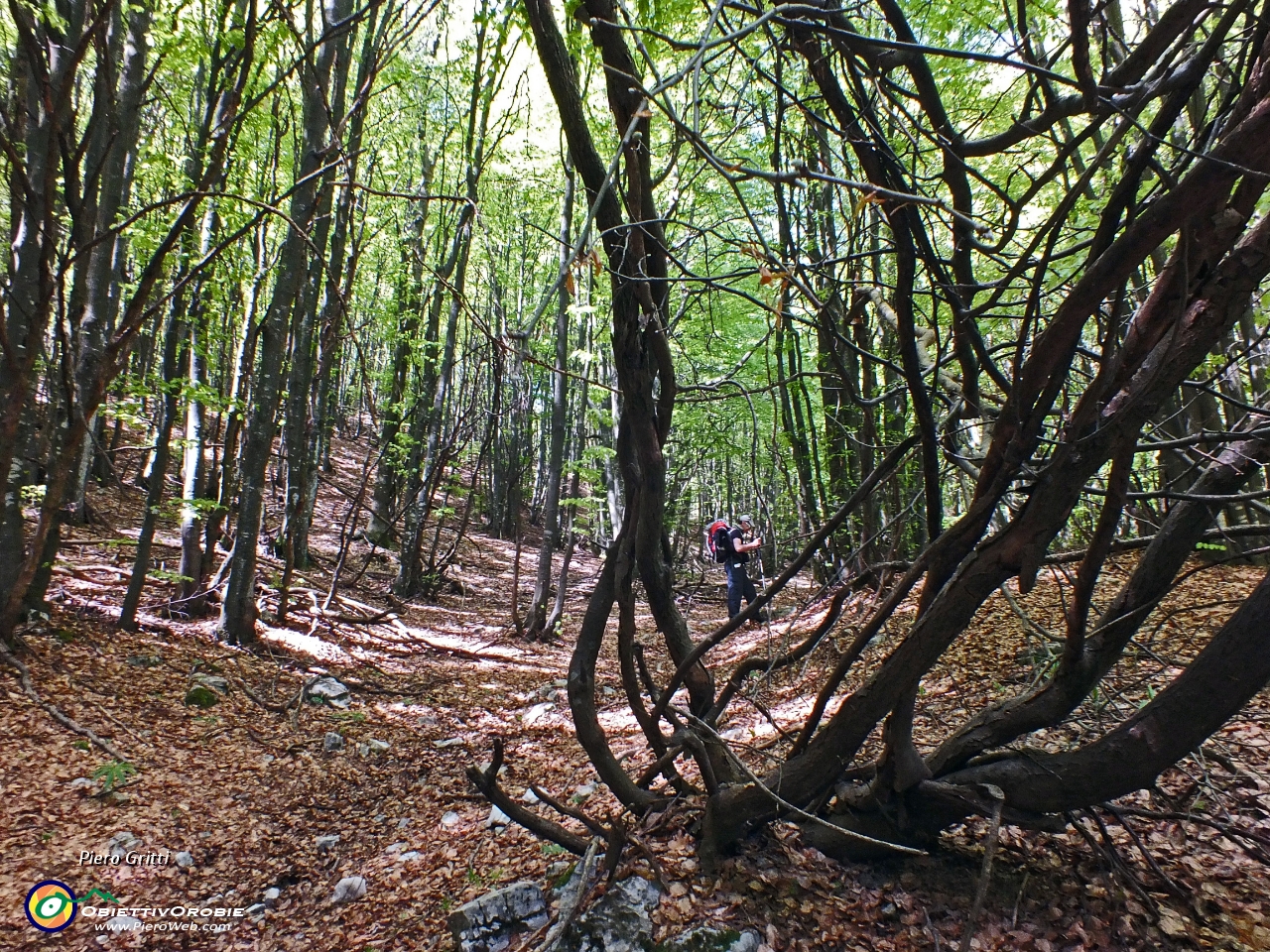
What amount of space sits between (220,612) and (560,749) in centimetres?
431

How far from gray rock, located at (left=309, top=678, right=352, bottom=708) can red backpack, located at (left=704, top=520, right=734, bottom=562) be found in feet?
16.3

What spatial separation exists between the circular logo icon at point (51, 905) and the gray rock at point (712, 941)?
2741 millimetres

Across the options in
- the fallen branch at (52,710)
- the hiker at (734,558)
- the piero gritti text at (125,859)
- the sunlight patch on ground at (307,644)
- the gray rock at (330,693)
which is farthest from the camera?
the hiker at (734,558)

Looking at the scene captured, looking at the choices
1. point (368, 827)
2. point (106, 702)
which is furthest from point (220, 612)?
point (368, 827)

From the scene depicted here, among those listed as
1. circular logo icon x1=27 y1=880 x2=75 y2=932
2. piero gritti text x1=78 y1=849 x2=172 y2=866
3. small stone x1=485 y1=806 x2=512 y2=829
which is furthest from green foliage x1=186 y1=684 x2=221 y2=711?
small stone x1=485 y1=806 x2=512 y2=829

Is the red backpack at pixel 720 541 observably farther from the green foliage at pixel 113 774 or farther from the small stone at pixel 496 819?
the green foliage at pixel 113 774

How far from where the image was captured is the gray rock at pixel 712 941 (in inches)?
96.3

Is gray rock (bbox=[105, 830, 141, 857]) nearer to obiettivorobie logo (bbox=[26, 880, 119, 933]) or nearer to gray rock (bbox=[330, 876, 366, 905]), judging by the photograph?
obiettivorobie logo (bbox=[26, 880, 119, 933])

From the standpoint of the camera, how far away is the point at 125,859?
11.3ft

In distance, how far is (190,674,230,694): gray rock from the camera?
18.1ft

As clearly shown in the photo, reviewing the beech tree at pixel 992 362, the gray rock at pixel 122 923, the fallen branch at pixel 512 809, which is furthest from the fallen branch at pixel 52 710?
the beech tree at pixel 992 362

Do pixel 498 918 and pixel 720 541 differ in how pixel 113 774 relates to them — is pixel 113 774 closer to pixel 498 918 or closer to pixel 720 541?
pixel 498 918

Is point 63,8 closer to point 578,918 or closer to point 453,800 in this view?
point 453,800

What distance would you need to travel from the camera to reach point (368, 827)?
13.7 feet
